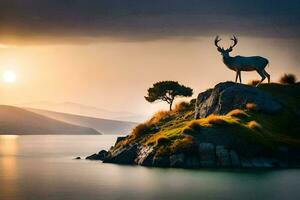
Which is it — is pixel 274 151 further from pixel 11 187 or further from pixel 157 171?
pixel 11 187

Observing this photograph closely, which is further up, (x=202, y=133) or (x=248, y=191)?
(x=202, y=133)

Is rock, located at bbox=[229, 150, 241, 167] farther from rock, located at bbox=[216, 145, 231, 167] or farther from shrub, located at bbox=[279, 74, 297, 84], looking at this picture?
shrub, located at bbox=[279, 74, 297, 84]

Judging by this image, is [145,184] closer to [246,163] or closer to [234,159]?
[234,159]

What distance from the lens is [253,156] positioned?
78375mm

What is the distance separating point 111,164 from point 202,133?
46.3ft

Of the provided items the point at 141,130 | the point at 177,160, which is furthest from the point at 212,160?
the point at 141,130

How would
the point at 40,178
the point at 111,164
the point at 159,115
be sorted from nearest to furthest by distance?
the point at 40,178
the point at 111,164
the point at 159,115

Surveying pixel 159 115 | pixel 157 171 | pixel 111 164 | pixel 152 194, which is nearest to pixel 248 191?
pixel 152 194

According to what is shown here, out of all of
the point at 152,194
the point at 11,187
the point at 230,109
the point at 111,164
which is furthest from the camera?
the point at 230,109

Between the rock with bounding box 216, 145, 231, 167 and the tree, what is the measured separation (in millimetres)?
53902

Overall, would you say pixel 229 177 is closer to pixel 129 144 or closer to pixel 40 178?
pixel 40 178

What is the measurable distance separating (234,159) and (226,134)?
4.41m

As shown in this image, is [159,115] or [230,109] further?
[159,115]

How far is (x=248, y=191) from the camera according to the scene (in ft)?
183
